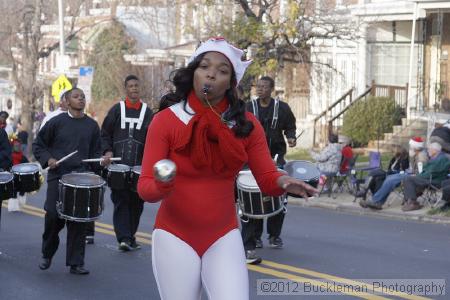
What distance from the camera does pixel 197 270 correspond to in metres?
5.23


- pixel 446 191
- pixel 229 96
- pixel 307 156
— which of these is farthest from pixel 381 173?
pixel 229 96

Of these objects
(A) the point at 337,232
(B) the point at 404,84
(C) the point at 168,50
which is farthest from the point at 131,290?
(C) the point at 168,50

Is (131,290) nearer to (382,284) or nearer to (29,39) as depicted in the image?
(382,284)

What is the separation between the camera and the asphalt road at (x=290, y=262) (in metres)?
9.33

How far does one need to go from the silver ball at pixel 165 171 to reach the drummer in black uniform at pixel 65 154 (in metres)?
5.41

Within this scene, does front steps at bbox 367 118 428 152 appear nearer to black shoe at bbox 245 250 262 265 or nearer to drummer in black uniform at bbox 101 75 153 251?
drummer in black uniform at bbox 101 75 153 251

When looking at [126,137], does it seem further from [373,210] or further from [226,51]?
[373,210]

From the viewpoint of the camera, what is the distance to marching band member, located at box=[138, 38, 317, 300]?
205 inches

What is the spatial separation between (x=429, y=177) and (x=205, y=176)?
38.1 feet

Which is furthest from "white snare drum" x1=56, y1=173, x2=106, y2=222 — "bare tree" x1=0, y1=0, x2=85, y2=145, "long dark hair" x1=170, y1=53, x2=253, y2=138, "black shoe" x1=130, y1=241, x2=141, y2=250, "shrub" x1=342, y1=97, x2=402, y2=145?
"bare tree" x1=0, y1=0, x2=85, y2=145

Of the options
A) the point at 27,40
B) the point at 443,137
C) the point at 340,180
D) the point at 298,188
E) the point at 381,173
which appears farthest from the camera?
the point at 27,40

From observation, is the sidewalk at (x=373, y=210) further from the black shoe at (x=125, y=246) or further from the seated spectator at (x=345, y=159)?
the black shoe at (x=125, y=246)

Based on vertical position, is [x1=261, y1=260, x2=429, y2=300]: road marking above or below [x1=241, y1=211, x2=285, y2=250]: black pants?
below

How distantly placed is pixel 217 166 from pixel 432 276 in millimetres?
5214
